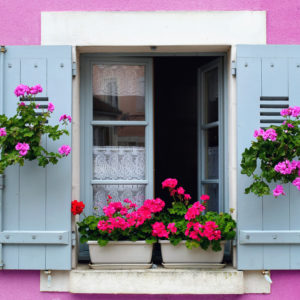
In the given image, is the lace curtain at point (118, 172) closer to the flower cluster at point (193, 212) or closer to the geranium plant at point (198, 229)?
the geranium plant at point (198, 229)

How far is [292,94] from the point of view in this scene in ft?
11.4

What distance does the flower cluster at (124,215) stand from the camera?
3342 mm

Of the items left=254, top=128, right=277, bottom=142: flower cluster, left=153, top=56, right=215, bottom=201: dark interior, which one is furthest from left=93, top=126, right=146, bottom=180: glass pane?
left=153, top=56, right=215, bottom=201: dark interior

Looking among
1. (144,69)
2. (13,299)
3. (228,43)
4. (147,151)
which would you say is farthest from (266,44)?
(13,299)

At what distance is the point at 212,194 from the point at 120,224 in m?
0.99

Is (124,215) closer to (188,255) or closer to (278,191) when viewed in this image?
(188,255)

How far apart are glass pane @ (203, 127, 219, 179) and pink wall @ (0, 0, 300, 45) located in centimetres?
89

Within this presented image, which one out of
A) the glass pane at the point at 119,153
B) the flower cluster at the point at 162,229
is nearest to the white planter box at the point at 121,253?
the flower cluster at the point at 162,229

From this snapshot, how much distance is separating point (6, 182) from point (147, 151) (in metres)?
1.08

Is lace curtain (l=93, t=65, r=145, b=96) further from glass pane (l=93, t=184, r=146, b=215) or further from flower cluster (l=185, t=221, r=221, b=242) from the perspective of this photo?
flower cluster (l=185, t=221, r=221, b=242)

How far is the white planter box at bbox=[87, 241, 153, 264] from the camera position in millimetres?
3443

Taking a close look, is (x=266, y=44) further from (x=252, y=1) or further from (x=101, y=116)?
(x=101, y=116)

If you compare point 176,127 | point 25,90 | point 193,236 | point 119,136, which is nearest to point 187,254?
point 193,236

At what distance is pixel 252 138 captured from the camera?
346 cm
